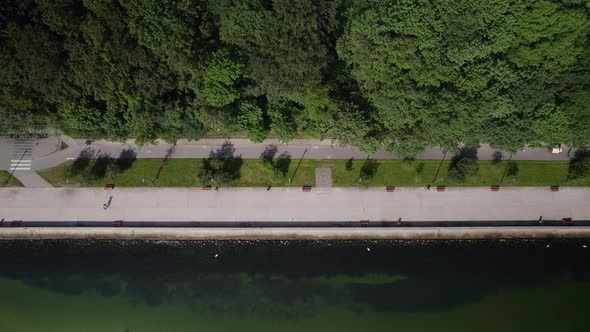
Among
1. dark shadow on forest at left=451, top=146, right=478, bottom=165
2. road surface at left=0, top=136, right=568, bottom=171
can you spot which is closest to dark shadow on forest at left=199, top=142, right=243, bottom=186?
road surface at left=0, top=136, right=568, bottom=171

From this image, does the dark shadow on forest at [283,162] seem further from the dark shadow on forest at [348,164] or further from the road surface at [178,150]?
the dark shadow on forest at [348,164]

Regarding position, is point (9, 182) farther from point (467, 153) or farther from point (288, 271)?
point (467, 153)

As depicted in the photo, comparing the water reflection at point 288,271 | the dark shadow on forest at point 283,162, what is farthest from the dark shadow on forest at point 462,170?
the dark shadow on forest at point 283,162

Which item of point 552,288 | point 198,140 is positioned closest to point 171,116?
point 198,140

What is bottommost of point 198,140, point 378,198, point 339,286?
point 339,286

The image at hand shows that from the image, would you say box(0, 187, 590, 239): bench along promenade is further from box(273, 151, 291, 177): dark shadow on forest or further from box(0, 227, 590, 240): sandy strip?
box(273, 151, 291, 177): dark shadow on forest

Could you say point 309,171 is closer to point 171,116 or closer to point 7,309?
point 171,116
